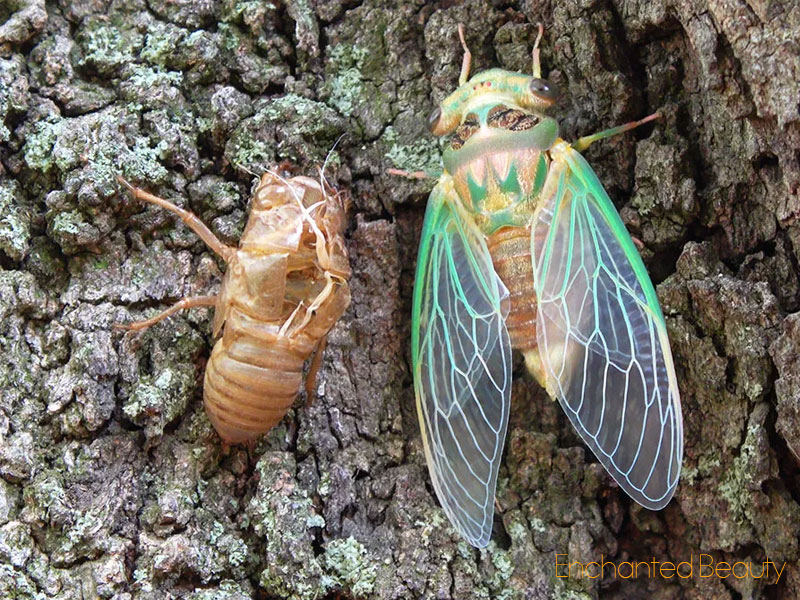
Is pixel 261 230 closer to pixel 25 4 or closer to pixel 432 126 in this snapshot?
pixel 432 126

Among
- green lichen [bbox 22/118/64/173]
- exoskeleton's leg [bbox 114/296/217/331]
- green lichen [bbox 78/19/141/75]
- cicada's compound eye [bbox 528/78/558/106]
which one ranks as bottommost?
exoskeleton's leg [bbox 114/296/217/331]

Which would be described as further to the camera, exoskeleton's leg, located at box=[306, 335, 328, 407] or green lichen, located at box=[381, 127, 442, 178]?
green lichen, located at box=[381, 127, 442, 178]

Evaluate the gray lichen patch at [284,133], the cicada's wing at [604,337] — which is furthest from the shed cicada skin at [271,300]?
the cicada's wing at [604,337]

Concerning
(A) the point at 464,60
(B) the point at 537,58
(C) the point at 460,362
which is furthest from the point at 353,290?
(B) the point at 537,58

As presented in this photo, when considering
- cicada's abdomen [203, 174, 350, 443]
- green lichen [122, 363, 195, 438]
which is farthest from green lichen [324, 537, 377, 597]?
green lichen [122, 363, 195, 438]

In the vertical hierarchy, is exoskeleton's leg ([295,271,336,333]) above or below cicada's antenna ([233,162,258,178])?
below

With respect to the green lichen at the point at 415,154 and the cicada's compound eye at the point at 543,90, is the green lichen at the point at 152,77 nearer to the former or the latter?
the green lichen at the point at 415,154

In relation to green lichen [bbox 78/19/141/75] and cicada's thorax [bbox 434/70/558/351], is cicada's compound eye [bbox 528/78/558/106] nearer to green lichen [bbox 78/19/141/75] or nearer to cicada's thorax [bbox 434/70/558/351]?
cicada's thorax [bbox 434/70/558/351]
